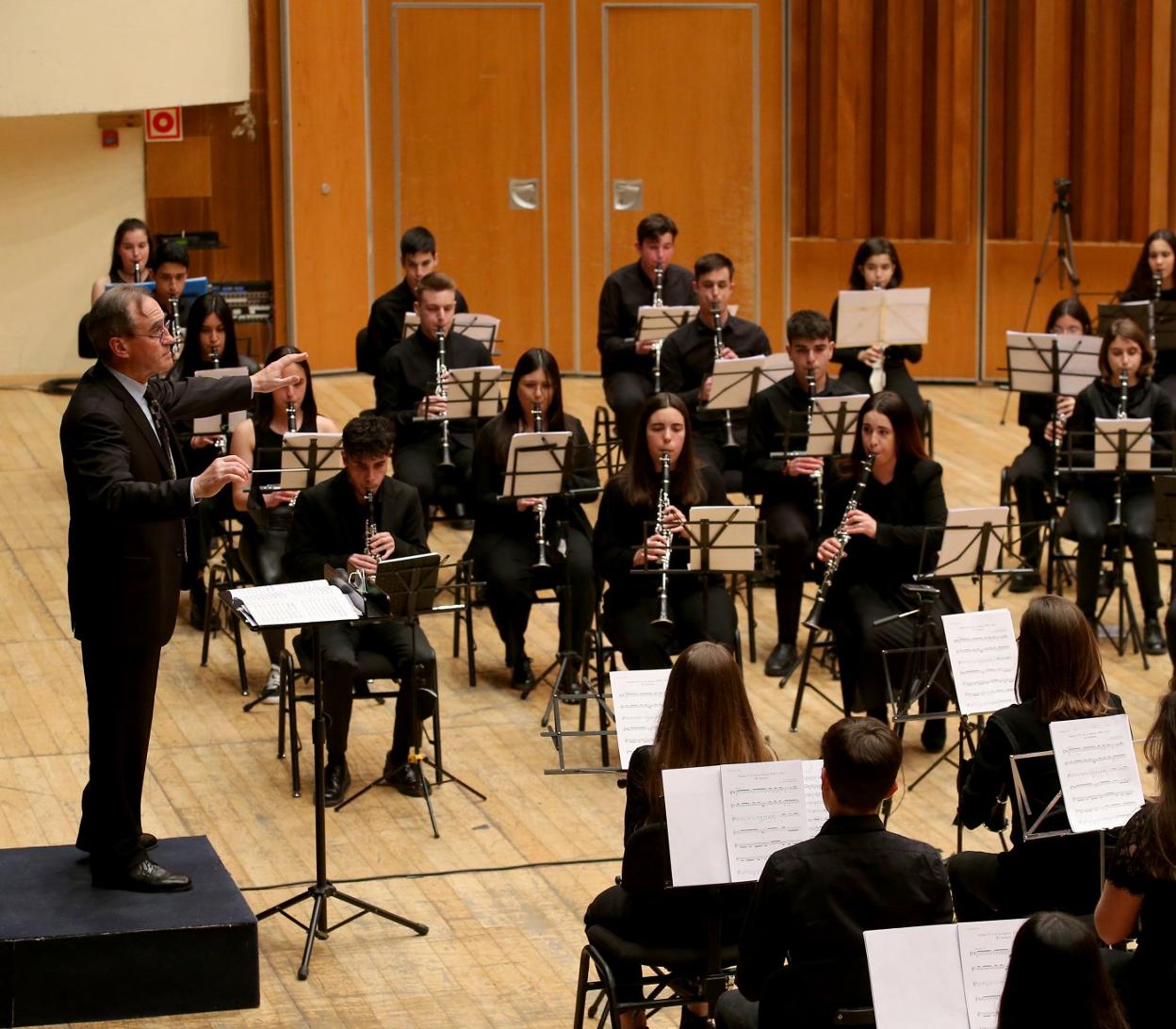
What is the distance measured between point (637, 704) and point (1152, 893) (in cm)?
139

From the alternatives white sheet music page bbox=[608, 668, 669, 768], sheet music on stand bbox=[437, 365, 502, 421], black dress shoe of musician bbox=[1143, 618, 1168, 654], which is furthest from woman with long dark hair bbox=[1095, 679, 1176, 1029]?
sheet music on stand bbox=[437, 365, 502, 421]

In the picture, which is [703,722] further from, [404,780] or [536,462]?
[536,462]

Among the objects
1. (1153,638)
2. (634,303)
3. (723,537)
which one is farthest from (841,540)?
(634,303)

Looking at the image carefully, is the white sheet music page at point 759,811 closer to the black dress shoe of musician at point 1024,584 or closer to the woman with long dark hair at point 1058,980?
the woman with long dark hair at point 1058,980

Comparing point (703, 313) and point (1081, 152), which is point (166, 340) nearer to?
point (703, 313)

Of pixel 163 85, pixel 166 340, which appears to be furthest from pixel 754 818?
pixel 163 85

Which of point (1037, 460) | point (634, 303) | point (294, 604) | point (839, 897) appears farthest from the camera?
point (634, 303)

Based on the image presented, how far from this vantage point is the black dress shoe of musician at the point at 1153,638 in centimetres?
758

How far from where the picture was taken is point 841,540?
6.60m

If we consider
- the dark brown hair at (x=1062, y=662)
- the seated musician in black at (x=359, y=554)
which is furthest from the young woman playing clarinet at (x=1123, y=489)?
the dark brown hair at (x=1062, y=662)

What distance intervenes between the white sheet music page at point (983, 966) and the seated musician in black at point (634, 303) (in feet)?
18.2

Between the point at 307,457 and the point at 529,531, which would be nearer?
the point at 307,457

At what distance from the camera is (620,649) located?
6.62 m

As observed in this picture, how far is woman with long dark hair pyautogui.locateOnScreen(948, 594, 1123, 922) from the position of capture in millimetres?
4316
